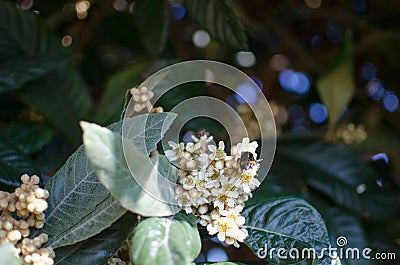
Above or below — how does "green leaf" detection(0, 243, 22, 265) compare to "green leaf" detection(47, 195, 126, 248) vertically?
above

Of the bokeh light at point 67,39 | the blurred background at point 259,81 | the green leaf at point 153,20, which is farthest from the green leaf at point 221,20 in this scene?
the bokeh light at point 67,39

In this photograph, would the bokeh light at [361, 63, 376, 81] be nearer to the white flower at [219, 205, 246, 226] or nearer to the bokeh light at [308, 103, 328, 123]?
the bokeh light at [308, 103, 328, 123]

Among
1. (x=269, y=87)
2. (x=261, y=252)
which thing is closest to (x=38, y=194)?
(x=261, y=252)

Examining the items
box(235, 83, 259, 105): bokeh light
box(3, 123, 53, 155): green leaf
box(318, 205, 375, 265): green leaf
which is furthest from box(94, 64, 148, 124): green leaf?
box(318, 205, 375, 265): green leaf

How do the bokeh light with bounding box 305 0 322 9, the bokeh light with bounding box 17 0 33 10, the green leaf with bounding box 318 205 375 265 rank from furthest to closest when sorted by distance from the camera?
the bokeh light with bounding box 305 0 322 9
the bokeh light with bounding box 17 0 33 10
the green leaf with bounding box 318 205 375 265

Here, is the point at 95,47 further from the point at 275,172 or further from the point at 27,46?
the point at 275,172

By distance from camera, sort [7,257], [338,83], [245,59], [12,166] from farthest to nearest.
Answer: [245,59], [338,83], [12,166], [7,257]

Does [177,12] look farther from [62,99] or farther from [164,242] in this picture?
[164,242]

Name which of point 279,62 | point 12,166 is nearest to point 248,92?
point 279,62
